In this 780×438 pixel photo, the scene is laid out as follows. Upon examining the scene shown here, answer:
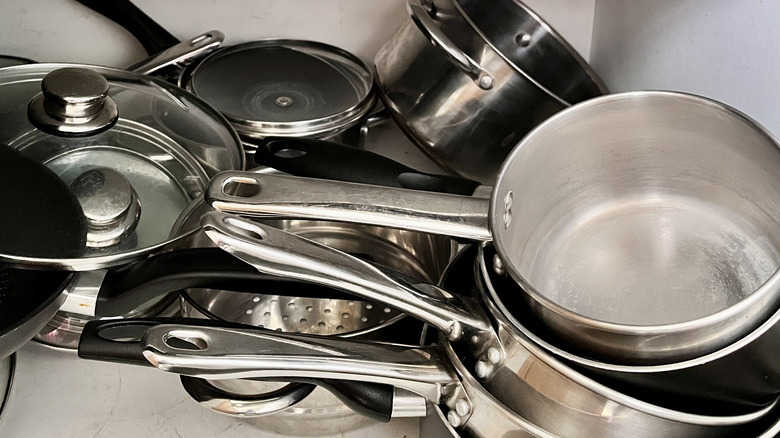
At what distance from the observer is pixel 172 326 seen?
0.47 meters

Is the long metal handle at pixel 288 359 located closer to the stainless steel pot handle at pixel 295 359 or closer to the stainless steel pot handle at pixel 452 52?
the stainless steel pot handle at pixel 295 359

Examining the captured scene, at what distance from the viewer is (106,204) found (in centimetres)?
62

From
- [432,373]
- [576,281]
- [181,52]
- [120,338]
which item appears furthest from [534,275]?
[181,52]

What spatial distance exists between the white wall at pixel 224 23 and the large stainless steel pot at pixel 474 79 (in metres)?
0.07

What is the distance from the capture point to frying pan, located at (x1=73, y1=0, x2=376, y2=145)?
0.75 metres

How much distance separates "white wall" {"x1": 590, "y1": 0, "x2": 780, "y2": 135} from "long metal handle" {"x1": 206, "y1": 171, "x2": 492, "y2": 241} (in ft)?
0.80

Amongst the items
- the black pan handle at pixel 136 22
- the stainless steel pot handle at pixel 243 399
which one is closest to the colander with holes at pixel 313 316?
the stainless steel pot handle at pixel 243 399

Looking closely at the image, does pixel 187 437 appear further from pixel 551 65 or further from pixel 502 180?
pixel 551 65

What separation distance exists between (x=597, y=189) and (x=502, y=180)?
167 millimetres

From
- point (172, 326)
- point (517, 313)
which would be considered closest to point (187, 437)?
point (172, 326)

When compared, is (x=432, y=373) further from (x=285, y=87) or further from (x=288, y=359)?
(x=285, y=87)

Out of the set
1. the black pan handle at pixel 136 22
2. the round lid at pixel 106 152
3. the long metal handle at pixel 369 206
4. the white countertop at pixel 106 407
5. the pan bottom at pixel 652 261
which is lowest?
the white countertop at pixel 106 407

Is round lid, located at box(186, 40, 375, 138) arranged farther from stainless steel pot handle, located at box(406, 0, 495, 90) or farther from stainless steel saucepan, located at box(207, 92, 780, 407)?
stainless steel saucepan, located at box(207, 92, 780, 407)

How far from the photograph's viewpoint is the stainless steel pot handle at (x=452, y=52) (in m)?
0.67
